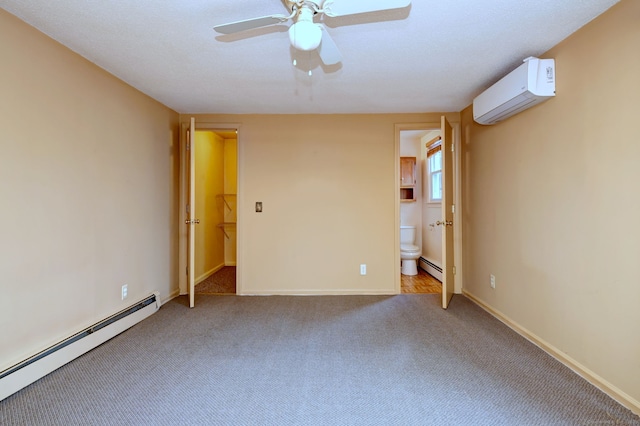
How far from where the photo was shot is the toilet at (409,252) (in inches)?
170

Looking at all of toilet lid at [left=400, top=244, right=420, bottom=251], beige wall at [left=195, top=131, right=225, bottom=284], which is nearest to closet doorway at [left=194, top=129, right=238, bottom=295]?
beige wall at [left=195, top=131, right=225, bottom=284]

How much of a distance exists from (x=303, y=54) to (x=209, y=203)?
3.07 m

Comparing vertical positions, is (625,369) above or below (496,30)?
below

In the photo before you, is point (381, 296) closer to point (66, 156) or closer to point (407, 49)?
point (407, 49)

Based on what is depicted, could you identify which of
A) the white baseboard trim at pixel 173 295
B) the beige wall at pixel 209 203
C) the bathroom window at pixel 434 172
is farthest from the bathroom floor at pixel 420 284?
the beige wall at pixel 209 203

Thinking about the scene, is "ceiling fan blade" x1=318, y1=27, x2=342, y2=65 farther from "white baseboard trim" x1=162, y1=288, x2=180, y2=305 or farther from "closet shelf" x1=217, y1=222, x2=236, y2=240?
"closet shelf" x1=217, y1=222, x2=236, y2=240

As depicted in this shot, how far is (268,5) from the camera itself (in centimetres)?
157

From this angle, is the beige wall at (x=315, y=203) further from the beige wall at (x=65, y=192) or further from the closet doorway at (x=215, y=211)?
the beige wall at (x=65, y=192)

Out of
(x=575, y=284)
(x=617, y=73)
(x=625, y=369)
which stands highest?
(x=617, y=73)

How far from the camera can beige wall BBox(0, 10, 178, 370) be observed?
1.66m

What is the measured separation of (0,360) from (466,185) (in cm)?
408

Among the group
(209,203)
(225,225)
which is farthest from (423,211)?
(209,203)

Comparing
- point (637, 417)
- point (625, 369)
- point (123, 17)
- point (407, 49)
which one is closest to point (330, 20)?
point (407, 49)

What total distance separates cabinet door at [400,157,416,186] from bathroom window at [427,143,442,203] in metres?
0.29
